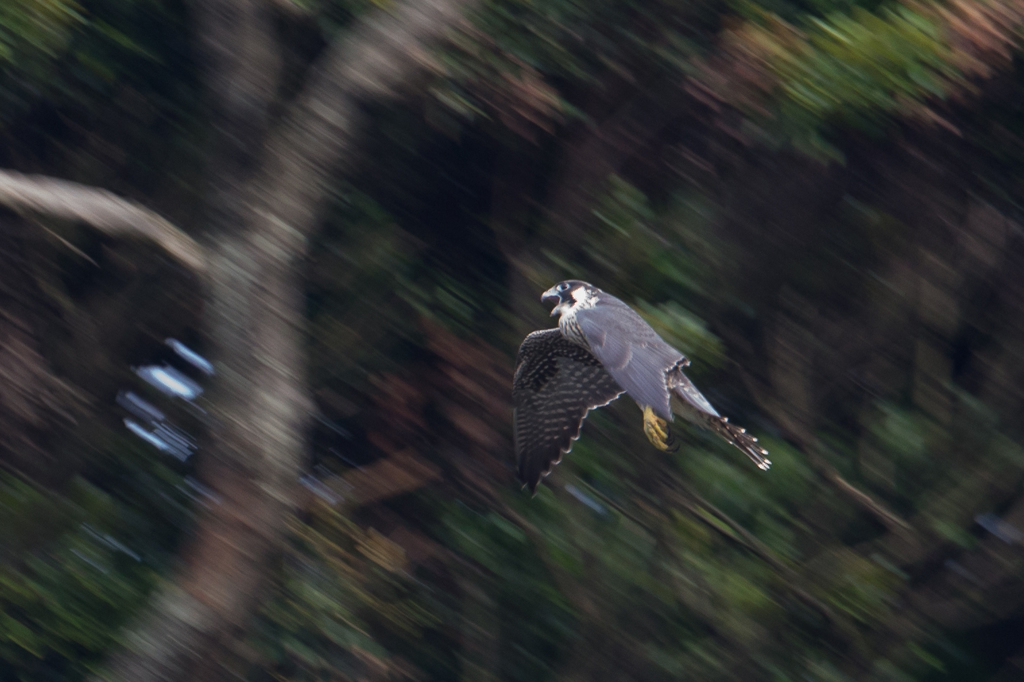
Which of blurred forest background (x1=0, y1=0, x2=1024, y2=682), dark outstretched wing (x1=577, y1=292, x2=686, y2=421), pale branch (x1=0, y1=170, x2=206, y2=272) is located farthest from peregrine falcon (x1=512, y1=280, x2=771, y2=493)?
pale branch (x1=0, y1=170, x2=206, y2=272)

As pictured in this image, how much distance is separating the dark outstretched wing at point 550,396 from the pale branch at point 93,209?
1420 millimetres

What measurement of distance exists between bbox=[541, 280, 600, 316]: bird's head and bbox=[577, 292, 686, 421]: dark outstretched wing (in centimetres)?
8

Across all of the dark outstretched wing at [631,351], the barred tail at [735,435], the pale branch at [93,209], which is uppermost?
the dark outstretched wing at [631,351]

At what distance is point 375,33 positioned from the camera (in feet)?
17.2

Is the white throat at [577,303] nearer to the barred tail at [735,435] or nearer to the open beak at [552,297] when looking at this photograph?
the open beak at [552,297]

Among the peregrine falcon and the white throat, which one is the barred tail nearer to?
the peregrine falcon

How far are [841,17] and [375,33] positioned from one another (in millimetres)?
1873

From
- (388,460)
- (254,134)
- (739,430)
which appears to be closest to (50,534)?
(388,460)

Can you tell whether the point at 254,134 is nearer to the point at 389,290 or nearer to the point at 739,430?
the point at 389,290

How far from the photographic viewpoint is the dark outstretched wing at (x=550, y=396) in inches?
209

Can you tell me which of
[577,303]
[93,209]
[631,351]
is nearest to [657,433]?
[577,303]

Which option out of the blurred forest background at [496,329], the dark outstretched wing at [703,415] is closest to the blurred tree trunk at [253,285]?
the blurred forest background at [496,329]

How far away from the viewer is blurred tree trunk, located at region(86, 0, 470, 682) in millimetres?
5117

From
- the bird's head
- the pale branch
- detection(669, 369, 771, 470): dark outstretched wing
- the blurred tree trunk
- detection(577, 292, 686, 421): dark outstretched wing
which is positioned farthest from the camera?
the blurred tree trunk
